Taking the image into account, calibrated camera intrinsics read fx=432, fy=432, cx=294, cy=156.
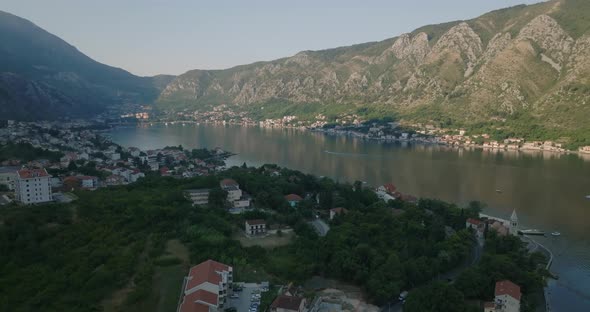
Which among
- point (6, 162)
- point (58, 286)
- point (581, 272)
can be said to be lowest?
point (581, 272)

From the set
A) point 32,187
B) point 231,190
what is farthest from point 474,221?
point 32,187

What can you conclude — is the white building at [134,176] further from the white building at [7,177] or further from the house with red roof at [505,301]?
the house with red roof at [505,301]

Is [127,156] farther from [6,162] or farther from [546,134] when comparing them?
[546,134]

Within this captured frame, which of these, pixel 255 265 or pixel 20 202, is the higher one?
pixel 20 202

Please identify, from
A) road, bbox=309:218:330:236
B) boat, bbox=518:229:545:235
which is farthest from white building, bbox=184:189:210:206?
boat, bbox=518:229:545:235

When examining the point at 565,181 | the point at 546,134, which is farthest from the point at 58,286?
the point at 546,134

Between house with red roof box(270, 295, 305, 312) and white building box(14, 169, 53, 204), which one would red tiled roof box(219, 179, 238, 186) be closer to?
white building box(14, 169, 53, 204)
